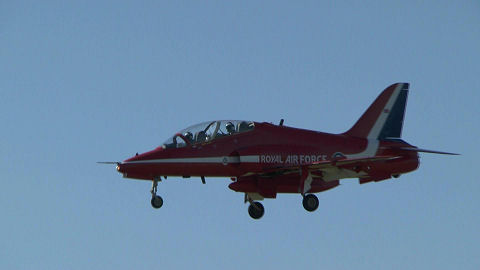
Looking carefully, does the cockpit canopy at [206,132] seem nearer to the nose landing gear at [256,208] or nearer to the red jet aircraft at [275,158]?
the red jet aircraft at [275,158]

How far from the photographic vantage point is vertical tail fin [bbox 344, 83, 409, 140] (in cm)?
4697

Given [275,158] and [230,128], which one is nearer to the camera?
[230,128]

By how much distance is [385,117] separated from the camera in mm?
47438

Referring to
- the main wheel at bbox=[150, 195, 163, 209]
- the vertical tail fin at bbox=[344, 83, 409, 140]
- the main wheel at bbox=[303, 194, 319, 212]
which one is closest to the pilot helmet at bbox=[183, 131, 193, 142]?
the main wheel at bbox=[150, 195, 163, 209]

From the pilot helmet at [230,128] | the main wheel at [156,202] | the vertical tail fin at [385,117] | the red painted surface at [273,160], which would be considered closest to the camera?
the main wheel at [156,202]

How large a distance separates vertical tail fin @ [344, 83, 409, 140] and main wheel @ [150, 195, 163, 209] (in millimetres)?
10419

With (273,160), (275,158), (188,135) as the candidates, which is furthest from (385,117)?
→ (188,135)

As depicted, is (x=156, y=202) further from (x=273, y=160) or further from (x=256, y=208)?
(x=256, y=208)

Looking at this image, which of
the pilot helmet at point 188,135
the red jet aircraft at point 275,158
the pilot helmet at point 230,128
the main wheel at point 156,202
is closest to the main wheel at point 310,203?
the red jet aircraft at point 275,158

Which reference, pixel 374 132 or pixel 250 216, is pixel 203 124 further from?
pixel 374 132

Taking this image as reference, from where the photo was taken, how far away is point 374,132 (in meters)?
46.9

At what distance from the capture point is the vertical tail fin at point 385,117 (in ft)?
154

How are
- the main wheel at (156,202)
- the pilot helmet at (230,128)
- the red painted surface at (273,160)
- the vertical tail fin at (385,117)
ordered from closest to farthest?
the main wheel at (156,202)
the red painted surface at (273,160)
the pilot helmet at (230,128)
the vertical tail fin at (385,117)

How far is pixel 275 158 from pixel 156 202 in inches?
229
